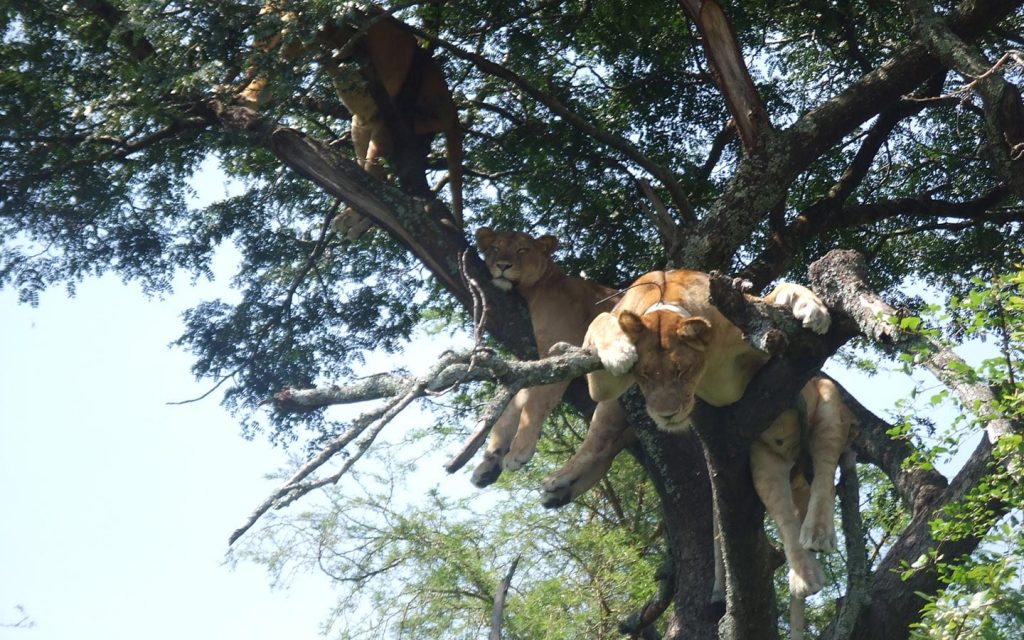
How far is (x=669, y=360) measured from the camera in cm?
658

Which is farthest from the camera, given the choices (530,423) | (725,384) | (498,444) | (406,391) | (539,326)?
(539,326)

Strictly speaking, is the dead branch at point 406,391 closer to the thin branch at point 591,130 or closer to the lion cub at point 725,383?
the lion cub at point 725,383

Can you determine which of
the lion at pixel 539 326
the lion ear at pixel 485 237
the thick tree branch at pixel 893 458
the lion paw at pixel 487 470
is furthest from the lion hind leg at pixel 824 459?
the lion ear at pixel 485 237

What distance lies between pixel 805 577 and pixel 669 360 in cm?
167

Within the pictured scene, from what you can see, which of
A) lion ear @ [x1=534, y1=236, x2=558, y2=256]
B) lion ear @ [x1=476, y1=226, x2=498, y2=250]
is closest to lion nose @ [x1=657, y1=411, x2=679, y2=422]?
lion ear @ [x1=534, y1=236, x2=558, y2=256]

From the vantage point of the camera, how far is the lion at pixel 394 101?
30.0 ft

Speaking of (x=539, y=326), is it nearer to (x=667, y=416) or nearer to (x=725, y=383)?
(x=725, y=383)

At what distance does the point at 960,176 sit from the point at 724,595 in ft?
15.8

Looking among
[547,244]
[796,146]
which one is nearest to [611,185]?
[547,244]

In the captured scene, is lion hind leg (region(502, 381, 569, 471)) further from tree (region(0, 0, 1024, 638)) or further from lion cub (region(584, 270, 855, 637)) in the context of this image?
lion cub (region(584, 270, 855, 637))

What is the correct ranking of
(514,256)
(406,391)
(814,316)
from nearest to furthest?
(406,391), (814,316), (514,256)

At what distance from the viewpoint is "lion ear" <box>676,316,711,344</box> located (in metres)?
6.52

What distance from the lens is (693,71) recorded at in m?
10.6

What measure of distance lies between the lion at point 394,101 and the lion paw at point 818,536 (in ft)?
11.9
